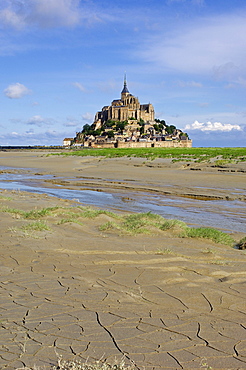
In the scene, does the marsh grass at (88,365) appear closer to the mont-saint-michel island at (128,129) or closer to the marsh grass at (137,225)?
the marsh grass at (137,225)

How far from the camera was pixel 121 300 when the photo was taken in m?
4.09

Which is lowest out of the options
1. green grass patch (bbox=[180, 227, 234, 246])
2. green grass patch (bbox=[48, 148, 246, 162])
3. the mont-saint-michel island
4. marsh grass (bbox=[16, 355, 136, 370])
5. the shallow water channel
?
the shallow water channel

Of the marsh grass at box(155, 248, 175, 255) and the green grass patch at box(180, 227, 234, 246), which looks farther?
the green grass patch at box(180, 227, 234, 246)

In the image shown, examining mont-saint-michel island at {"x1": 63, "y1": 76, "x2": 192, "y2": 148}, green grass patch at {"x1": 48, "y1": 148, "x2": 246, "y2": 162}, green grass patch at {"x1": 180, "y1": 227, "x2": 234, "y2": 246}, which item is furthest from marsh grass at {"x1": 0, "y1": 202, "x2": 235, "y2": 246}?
mont-saint-michel island at {"x1": 63, "y1": 76, "x2": 192, "y2": 148}

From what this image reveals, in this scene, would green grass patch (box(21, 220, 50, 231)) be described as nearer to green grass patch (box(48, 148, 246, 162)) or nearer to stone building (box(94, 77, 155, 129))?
green grass patch (box(48, 148, 246, 162))

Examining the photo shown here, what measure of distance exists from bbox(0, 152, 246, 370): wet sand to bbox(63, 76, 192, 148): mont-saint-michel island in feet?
392

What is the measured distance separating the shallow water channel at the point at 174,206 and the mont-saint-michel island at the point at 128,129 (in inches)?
4261

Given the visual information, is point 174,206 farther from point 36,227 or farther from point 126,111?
point 126,111

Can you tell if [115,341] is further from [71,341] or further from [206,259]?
[206,259]

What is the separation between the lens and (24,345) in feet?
9.79

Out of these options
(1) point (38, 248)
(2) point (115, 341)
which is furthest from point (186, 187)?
(2) point (115, 341)

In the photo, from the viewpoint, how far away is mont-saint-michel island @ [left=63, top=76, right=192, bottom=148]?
13138 cm

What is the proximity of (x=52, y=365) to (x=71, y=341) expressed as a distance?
387 millimetres

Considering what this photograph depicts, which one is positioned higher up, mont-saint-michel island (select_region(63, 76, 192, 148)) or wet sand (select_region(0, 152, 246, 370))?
mont-saint-michel island (select_region(63, 76, 192, 148))
